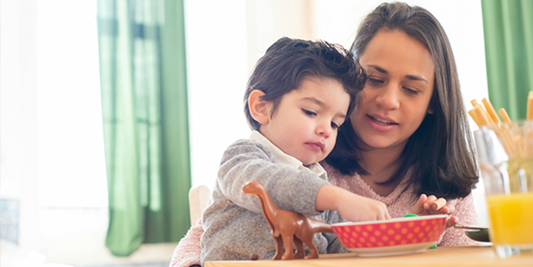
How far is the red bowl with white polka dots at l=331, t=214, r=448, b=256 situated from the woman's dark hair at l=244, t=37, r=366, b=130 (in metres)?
0.44

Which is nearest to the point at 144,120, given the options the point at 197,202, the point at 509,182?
the point at 197,202

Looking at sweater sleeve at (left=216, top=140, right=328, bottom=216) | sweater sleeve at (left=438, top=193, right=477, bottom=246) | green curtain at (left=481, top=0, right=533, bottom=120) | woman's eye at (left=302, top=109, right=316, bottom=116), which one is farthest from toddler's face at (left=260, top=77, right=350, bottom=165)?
green curtain at (left=481, top=0, right=533, bottom=120)

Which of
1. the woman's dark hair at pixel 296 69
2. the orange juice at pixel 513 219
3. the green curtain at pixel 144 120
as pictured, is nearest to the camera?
the orange juice at pixel 513 219

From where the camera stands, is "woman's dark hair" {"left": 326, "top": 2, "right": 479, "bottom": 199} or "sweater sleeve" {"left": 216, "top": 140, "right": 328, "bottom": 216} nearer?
"sweater sleeve" {"left": 216, "top": 140, "right": 328, "bottom": 216}

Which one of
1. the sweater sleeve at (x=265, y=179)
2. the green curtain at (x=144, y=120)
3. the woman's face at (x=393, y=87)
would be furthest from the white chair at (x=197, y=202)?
the green curtain at (x=144, y=120)

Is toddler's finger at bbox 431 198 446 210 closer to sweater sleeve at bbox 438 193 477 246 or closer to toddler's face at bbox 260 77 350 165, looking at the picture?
toddler's face at bbox 260 77 350 165

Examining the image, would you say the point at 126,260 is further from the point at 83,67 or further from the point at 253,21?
the point at 253,21

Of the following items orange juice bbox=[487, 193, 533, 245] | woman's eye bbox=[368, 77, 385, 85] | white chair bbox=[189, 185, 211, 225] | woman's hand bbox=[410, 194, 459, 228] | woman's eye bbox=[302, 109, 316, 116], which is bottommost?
white chair bbox=[189, 185, 211, 225]

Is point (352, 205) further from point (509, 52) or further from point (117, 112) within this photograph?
point (117, 112)

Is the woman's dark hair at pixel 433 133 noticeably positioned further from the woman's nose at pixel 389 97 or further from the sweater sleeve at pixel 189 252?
the sweater sleeve at pixel 189 252

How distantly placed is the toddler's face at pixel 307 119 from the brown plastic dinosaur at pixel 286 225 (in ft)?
1.01

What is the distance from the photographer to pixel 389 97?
130cm

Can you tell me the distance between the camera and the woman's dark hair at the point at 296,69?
100cm

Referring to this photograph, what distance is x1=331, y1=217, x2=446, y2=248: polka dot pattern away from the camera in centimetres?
60
